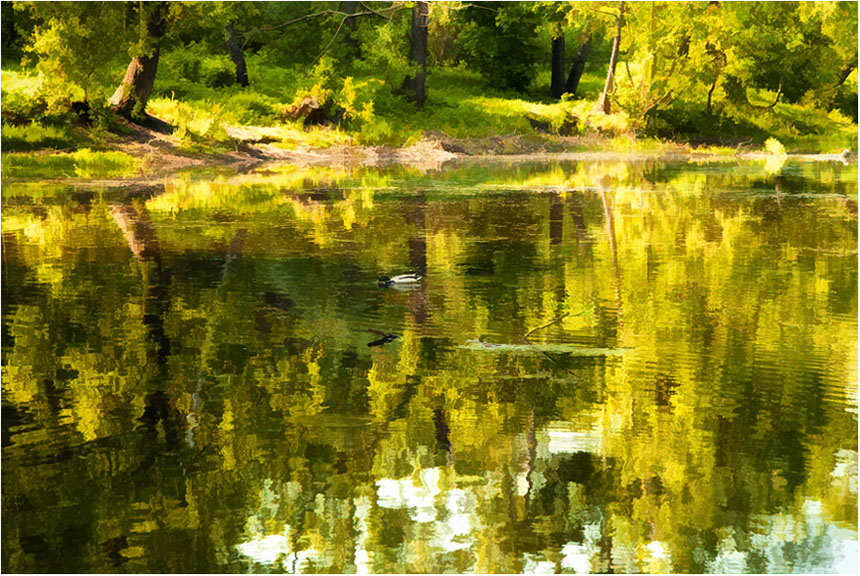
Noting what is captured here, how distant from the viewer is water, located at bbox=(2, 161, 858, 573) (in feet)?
17.9

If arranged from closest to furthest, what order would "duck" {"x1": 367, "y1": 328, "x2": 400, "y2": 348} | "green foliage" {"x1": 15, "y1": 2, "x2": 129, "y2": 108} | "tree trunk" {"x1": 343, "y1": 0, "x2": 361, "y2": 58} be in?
1. "duck" {"x1": 367, "y1": 328, "x2": 400, "y2": 348}
2. "green foliage" {"x1": 15, "y1": 2, "x2": 129, "y2": 108}
3. "tree trunk" {"x1": 343, "y1": 0, "x2": 361, "y2": 58}

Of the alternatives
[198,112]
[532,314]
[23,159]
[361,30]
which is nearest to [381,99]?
[361,30]

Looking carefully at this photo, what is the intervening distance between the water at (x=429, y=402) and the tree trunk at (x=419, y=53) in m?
25.1

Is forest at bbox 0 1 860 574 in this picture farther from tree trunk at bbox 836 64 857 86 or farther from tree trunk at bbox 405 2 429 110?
tree trunk at bbox 836 64 857 86

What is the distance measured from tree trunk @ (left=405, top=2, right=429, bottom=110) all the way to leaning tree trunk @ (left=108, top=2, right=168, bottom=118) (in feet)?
38.3

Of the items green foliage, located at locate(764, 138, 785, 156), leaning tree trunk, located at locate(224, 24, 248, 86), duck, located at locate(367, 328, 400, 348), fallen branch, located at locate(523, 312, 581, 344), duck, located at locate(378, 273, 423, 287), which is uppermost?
leaning tree trunk, located at locate(224, 24, 248, 86)

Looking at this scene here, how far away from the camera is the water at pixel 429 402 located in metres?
5.45

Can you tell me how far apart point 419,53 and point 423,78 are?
98cm

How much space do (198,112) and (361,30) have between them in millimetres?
9733

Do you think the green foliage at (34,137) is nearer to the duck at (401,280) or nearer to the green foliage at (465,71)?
the green foliage at (465,71)

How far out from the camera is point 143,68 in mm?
31125

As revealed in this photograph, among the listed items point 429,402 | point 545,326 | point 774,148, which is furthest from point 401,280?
point 774,148

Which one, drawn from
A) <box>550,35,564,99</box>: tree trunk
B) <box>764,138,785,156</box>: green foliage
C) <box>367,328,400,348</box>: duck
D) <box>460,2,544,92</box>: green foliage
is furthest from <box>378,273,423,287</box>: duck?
<box>550,35,564,99</box>: tree trunk

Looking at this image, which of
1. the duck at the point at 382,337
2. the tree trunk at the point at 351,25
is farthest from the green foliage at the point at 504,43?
the duck at the point at 382,337
